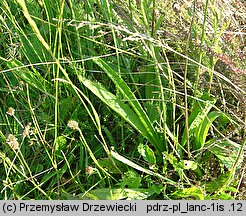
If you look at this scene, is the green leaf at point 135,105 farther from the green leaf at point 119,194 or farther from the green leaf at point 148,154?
the green leaf at point 119,194

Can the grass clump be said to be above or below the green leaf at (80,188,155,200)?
above

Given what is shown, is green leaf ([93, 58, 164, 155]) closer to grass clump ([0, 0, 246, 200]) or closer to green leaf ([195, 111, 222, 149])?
grass clump ([0, 0, 246, 200])

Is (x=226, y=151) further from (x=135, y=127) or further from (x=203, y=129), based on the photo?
(x=135, y=127)

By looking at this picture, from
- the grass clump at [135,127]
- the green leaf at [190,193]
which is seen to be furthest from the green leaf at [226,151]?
the green leaf at [190,193]

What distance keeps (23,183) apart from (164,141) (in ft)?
1.42

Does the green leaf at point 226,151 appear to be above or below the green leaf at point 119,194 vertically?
above

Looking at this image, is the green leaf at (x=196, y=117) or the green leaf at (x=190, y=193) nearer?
the green leaf at (x=190, y=193)

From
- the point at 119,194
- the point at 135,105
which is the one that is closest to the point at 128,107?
the point at 135,105

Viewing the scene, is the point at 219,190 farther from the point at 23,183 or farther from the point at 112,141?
the point at 23,183

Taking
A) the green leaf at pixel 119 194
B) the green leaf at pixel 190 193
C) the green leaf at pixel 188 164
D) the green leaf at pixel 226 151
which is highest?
the green leaf at pixel 226 151

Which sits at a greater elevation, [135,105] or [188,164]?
[135,105]

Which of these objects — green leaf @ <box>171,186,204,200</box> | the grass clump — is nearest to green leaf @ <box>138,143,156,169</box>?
the grass clump

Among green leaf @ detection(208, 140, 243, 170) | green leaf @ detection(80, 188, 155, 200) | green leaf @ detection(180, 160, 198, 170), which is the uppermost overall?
green leaf @ detection(208, 140, 243, 170)

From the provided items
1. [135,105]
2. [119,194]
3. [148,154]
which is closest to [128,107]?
[135,105]
